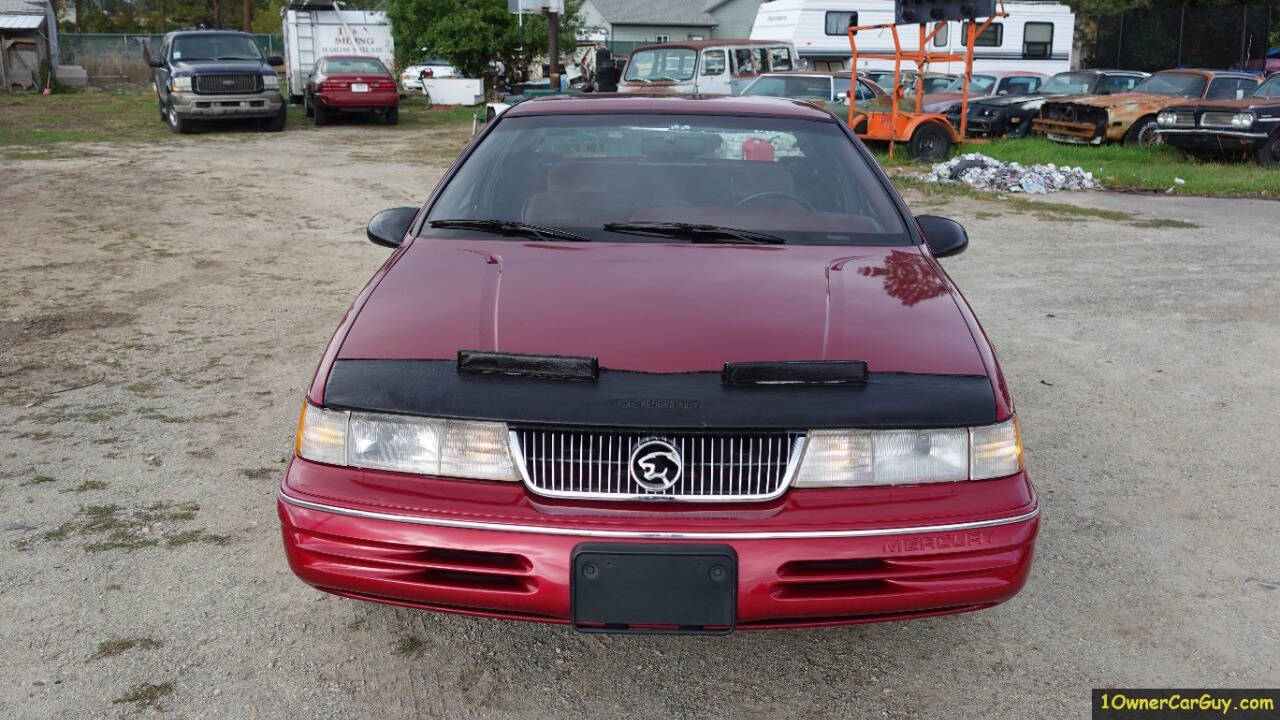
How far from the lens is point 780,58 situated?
20.3m

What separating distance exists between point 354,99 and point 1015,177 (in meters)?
13.6

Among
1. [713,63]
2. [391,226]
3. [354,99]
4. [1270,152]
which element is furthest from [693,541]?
[354,99]

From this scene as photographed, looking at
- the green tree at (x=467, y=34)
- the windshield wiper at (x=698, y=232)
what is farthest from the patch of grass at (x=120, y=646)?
the green tree at (x=467, y=34)

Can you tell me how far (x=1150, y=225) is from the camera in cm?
1086

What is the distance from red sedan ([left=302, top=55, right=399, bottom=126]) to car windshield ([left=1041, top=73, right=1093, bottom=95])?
41.6 feet

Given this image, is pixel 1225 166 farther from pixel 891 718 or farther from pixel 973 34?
pixel 891 718

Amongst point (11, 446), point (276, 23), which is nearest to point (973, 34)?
point (11, 446)

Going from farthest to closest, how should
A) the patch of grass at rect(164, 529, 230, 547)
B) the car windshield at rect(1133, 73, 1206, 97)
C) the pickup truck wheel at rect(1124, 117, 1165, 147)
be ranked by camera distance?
the pickup truck wheel at rect(1124, 117, 1165, 147), the car windshield at rect(1133, 73, 1206, 97), the patch of grass at rect(164, 529, 230, 547)

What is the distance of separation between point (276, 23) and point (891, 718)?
6601cm

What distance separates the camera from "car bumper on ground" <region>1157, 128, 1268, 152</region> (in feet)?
50.5

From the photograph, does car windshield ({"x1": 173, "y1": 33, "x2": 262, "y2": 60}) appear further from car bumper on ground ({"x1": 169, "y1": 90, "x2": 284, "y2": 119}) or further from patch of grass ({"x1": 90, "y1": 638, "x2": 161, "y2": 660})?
patch of grass ({"x1": 90, "y1": 638, "x2": 161, "y2": 660})

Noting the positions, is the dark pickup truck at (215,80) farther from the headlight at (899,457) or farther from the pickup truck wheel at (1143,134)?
the headlight at (899,457)

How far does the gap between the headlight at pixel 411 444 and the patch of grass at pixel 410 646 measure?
0.67m

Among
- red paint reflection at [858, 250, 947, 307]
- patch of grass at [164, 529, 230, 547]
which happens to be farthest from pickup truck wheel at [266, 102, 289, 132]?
red paint reflection at [858, 250, 947, 307]
